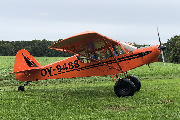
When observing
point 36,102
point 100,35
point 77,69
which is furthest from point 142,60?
point 36,102

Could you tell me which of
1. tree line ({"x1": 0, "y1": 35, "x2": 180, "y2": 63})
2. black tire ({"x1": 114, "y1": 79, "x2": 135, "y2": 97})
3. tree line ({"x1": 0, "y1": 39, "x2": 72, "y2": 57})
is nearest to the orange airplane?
black tire ({"x1": 114, "y1": 79, "x2": 135, "y2": 97})

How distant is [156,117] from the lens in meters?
6.00

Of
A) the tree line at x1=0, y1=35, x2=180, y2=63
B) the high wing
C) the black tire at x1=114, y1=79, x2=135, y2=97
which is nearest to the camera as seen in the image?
the high wing

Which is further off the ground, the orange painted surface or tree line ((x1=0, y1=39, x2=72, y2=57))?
tree line ((x1=0, y1=39, x2=72, y2=57))

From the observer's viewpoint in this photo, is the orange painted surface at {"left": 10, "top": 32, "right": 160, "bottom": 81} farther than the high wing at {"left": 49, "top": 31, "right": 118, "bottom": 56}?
Yes

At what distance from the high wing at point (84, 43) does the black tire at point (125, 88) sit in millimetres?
1939

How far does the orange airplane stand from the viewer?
30.0ft

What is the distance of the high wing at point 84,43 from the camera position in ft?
27.3

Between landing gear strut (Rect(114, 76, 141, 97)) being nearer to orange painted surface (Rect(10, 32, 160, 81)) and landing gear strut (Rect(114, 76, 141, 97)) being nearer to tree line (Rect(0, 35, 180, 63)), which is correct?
orange painted surface (Rect(10, 32, 160, 81))

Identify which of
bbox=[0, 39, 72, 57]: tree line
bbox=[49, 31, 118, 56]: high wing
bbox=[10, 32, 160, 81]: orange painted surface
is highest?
bbox=[0, 39, 72, 57]: tree line

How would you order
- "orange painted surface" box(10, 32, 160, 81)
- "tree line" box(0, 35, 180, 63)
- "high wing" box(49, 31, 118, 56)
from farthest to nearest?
"tree line" box(0, 35, 180, 63) → "orange painted surface" box(10, 32, 160, 81) → "high wing" box(49, 31, 118, 56)

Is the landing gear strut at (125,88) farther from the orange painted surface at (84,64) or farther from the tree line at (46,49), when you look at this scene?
the tree line at (46,49)

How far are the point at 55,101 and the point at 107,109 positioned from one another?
261cm

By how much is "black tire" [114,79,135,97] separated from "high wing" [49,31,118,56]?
1939mm
